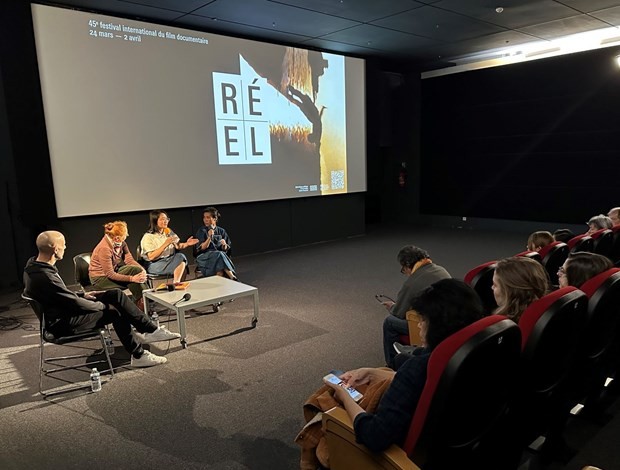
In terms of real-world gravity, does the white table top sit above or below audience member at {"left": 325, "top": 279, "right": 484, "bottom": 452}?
below

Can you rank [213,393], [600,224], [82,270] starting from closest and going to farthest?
[213,393] → [82,270] → [600,224]

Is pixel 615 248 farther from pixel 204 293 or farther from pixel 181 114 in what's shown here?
pixel 181 114

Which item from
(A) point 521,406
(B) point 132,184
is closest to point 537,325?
(A) point 521,406

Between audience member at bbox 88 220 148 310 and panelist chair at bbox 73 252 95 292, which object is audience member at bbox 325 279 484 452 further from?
panelist chair at bbox 73 252 95 292

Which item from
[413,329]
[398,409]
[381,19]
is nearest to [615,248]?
[413,329]

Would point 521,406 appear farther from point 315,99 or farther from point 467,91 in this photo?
point 467,91

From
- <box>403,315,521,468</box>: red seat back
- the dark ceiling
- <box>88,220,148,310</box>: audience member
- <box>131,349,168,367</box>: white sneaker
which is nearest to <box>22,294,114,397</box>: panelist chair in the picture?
<box>131,349,168,367</box>: white sneaker

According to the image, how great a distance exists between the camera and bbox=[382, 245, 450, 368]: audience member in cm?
274

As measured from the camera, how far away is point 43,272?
9.46 ft

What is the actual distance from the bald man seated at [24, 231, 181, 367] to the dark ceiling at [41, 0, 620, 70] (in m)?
3.77

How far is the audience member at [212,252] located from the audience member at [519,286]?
3.48 metres

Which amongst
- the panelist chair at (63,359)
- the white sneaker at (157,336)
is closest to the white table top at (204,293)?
the white sneaker at (157,336)

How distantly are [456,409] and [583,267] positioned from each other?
1362mm

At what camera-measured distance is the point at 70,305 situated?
2.96 metres
